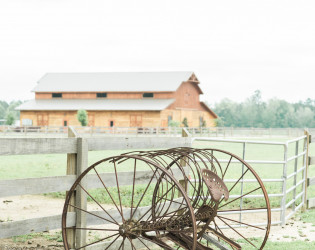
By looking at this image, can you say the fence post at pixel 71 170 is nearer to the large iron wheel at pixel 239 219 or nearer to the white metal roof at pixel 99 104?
Result: the large iron wheel at pixel 239 219

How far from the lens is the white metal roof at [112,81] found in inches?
2065

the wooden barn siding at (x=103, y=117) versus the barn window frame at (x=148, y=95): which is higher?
the barn window frame at (x=148, y=95)

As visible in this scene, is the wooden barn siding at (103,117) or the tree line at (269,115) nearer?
the wooden barn siding at (103,117)

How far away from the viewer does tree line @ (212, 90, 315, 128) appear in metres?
104

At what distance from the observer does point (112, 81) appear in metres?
55.1

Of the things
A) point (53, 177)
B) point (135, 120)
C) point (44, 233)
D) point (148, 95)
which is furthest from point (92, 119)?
point (53, 177)

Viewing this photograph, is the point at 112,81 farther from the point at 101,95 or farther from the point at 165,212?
the point at 165,212

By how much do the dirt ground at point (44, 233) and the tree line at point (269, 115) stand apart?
9035 cm

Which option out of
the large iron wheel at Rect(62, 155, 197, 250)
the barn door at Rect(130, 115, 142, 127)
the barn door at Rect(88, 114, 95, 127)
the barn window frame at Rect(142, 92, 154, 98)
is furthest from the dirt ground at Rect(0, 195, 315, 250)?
the barn window frame at Rect(142, 92, 154, 98)

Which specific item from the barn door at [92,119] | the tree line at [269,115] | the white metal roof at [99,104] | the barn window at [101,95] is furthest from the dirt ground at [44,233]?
the tree line at [269,115]

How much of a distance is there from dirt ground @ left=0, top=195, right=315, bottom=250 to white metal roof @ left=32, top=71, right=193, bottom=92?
40.1 meters

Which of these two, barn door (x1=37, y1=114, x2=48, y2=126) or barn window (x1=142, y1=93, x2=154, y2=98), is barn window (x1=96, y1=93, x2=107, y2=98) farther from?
barn door (x1=37, y1=114, x2=48, y2=126)

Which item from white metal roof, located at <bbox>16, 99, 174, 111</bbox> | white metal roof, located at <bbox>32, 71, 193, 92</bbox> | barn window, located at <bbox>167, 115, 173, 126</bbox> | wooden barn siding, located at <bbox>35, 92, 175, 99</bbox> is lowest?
barn window, located at <bbox>167, 115, 173, 126</bbox>

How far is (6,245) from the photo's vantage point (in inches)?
259
